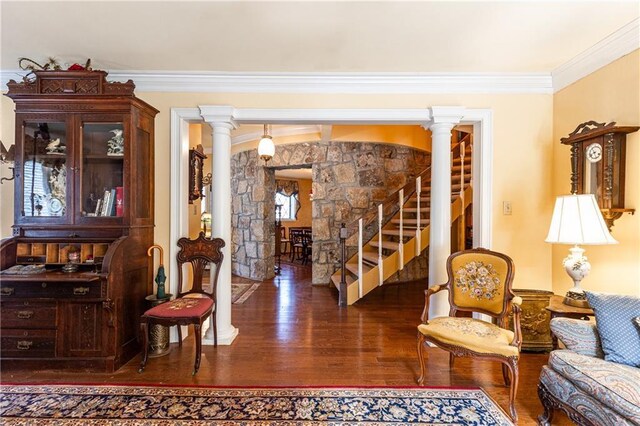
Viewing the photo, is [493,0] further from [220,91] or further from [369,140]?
[369,140]

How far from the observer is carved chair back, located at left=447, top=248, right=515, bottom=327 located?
221cm

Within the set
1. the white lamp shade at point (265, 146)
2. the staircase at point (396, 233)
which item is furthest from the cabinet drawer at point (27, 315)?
the staircase at point (396, 233)

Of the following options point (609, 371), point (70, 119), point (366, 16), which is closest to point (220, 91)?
point (70, 119)

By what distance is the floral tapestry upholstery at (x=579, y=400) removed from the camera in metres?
1.39

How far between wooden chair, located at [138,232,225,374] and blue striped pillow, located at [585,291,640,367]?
8.35 ft

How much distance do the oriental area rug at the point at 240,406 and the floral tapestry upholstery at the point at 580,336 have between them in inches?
23.1

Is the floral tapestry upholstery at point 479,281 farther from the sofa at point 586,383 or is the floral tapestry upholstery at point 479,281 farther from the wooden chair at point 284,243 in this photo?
the wooden chair at point 284,243

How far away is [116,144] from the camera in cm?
254

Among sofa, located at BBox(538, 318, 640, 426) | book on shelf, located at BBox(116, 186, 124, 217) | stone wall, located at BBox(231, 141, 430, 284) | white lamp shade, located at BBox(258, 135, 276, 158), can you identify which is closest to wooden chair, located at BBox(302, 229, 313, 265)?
stone wall, located at BBox(231, 141, 430, 284)

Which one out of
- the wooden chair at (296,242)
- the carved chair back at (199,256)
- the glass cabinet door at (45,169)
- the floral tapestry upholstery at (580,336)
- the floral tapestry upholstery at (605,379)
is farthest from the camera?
the wooden chair at (296,242)

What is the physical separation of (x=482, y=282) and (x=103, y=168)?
3209 mm

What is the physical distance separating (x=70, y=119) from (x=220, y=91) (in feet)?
3.98

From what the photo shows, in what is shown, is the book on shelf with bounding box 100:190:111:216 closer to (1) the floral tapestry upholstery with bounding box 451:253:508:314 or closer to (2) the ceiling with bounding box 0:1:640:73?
(2) the ceiling with bounding box 0:1:640:73

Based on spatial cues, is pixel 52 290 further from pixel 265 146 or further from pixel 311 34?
pixel 265 146
